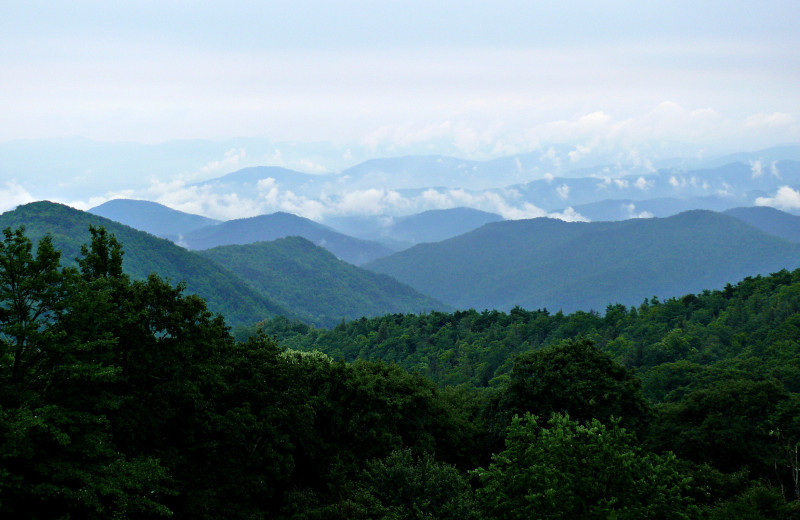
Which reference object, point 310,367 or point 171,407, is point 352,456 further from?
point 171,407

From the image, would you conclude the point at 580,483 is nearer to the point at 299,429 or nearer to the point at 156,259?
the point at 299,429

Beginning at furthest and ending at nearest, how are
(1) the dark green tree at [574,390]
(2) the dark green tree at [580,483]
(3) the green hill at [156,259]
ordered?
(3) the green hill at [156,259] < (1) the dark green tree at [574,390] < (2) the dark green tree at [580,483]

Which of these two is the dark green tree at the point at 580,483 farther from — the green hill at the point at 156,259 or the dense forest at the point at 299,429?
the green hill at the point at 156,259

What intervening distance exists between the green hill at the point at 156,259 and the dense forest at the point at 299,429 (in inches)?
5479

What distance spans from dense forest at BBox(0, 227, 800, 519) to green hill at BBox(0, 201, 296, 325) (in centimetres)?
13918

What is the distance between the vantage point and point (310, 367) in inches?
1212

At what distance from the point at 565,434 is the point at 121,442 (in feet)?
53.8

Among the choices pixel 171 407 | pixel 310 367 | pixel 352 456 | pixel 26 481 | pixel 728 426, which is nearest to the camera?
pixel 26 481

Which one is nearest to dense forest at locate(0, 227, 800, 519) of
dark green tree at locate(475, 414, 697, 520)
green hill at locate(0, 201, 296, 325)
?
dark green tree at locate(475, 414, 697, 520)

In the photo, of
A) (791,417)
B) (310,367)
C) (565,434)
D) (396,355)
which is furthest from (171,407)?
(396,355)

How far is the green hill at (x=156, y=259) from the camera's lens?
6400 inches

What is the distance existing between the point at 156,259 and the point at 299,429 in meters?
165

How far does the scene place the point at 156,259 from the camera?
17912cm

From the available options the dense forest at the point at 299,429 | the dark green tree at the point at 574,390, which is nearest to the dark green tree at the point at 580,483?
the dense forest at the point at 299,429
